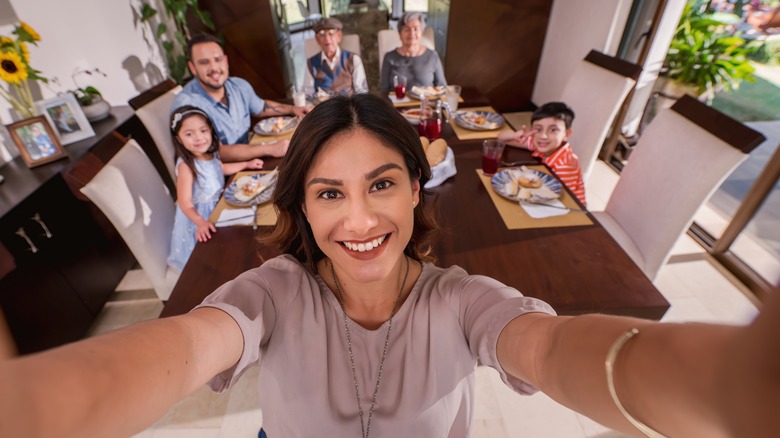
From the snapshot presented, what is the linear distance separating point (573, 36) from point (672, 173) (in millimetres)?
2932

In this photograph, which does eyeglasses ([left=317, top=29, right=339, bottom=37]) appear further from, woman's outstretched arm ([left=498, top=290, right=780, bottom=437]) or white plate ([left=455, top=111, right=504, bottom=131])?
woman's outstretched arm ([left=498, top=290, right=780, bottom=437])

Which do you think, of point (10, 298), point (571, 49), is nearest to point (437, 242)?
point (10, 298)

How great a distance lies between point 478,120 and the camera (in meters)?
2.14

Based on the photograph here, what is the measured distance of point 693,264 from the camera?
7.59ft

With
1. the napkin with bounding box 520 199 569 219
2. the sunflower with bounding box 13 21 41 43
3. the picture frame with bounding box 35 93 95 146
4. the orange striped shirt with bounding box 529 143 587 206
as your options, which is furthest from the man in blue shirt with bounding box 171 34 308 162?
the orange striped shirt with bounding box 529 143 587 206

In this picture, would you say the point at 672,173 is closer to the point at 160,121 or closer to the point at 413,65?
the point at 413,65

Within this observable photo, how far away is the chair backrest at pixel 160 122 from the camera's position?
209cm

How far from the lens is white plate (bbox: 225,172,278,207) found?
1.49 m

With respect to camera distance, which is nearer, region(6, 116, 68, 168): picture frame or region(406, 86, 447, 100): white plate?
region(6, 116, 68, 168): picture frame

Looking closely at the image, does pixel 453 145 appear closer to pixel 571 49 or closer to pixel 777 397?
pixel 777 397

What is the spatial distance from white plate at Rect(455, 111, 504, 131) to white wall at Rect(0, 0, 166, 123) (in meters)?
2.58

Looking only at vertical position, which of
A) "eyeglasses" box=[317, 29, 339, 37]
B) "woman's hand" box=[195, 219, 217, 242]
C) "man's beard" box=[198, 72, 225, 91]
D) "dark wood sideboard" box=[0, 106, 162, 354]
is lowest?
"dark wood sideboard" box=[0, 106, 162, 354]

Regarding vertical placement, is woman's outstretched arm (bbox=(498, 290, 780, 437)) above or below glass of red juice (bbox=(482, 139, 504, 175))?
above

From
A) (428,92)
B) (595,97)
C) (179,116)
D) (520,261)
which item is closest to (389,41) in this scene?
(428,92)
